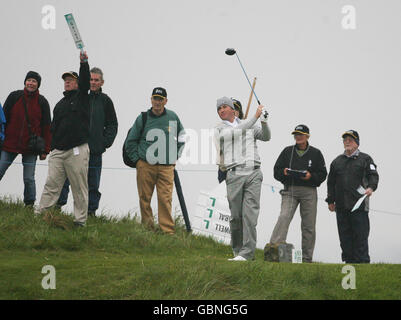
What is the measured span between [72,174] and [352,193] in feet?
13.9

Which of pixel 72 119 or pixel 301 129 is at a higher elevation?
pixel 72 119

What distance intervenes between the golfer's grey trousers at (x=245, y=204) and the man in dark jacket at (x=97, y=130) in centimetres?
267

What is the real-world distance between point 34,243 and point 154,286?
3005 mm

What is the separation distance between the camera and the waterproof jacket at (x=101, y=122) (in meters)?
10.9

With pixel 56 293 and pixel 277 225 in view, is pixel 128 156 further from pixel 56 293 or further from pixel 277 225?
pixel 56 293

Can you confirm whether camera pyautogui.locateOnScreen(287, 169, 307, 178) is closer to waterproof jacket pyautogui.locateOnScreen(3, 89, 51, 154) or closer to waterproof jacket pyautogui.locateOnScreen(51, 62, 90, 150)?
waterproof jacket pyautogui.locateOnScreen(51, 62, 90, 150)

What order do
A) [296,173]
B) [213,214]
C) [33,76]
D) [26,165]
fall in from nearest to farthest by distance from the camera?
[296,173] < [26,165] < [33,76] < [213,214]

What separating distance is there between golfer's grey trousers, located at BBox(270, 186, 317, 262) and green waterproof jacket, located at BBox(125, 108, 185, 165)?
1942 mm

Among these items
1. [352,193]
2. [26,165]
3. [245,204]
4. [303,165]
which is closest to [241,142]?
[245,204]

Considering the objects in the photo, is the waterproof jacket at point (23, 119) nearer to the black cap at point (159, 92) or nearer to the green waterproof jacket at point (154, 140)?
the green waterproof jacket at point (154, 140)

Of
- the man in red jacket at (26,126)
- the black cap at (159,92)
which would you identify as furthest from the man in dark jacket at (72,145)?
the black cap at (159,92)

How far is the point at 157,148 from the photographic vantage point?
36.0 ft

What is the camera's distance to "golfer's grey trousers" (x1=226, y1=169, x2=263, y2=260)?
8.88 m

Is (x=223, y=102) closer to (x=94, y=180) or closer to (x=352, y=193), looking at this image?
(x=352, y=193)
